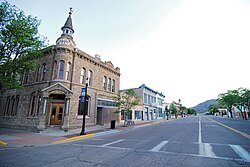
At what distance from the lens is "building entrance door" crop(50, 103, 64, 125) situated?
1667cm

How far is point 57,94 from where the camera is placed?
17.3 metres

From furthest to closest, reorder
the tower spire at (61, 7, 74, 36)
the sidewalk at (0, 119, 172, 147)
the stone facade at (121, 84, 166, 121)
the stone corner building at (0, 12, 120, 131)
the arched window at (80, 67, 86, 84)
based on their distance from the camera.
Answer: the stone facade at (121, 84, 166, 121)
the tower spire at (61, 7, 74, 36)
the arched window at (80, 67, 86, 84)
the stone corner building at (0, 12, 120, 131)
the sidewalk at (0, 119, 172, 147)

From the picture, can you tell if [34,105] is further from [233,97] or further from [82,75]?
[233,97]

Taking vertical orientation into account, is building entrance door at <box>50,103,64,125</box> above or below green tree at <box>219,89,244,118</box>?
below

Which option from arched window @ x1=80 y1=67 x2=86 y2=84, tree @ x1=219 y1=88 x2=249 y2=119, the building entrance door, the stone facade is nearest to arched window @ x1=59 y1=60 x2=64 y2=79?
arched window @ x1=80 y1=67 x2=86 y2=84

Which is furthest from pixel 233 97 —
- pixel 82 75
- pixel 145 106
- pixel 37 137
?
pixel 37 137

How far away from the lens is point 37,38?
47.8 feet

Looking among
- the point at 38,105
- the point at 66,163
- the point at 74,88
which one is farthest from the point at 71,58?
the point at 66,163

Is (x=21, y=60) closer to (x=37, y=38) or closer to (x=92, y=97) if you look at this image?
(x=37, y=38)

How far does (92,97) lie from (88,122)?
11.9ft

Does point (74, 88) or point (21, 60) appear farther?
point (74, 88)

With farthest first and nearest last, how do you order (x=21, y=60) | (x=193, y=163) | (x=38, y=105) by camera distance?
1. (x=38, y=105)
2. (x=21, y=60)
3. (x=193, y=163)

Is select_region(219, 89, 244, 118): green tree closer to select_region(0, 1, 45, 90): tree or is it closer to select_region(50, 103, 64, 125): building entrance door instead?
select_region(50, 103, 64, 125): building entrance door

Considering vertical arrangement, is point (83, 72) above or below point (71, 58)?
below
